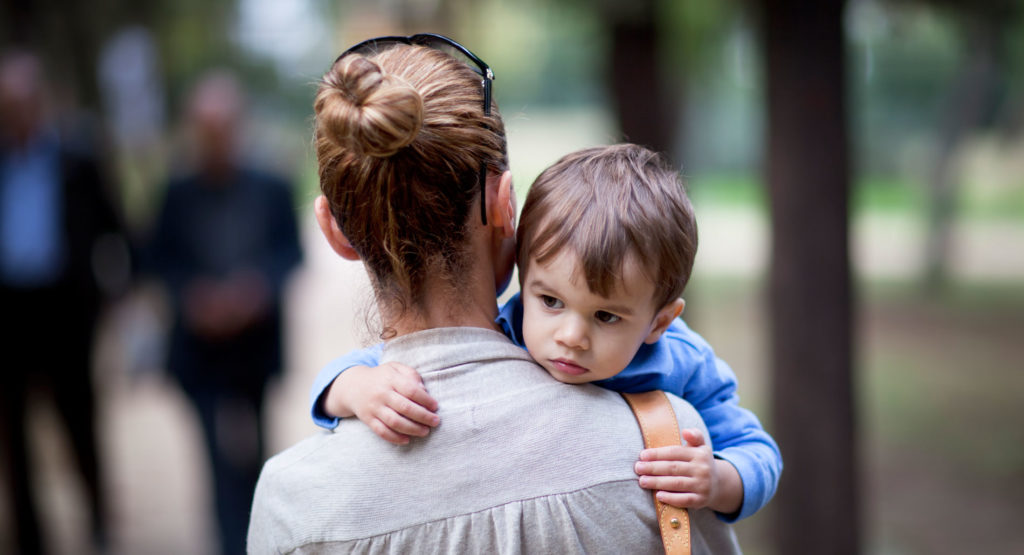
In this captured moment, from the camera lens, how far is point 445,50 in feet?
4.72

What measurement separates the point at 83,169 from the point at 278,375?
1392mm

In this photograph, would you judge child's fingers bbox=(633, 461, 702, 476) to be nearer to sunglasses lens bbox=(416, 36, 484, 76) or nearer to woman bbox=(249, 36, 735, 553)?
woman bbox=(249, 36, 735, 553)

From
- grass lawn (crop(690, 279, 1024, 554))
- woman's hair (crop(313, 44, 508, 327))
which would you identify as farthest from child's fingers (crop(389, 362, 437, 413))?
grass lawn (crop(690, 279, 1024, 554))

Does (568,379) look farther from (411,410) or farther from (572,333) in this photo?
(411,410)

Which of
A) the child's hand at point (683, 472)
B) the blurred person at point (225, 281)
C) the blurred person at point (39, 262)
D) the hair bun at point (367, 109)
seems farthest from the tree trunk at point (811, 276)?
the blurred person at point (39, 262)

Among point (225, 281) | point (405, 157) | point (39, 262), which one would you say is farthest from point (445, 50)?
point (39, 262)

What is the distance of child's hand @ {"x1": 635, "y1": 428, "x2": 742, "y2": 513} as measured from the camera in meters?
1.25

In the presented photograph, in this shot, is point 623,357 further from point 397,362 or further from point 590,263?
point 397,362

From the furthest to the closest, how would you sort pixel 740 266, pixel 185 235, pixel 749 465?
Answer: pixel 740 266 < pixel 185 235 < pixel 749 465

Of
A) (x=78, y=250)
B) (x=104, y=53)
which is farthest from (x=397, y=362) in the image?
(x=104, y=53)

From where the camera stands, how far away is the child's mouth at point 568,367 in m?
1.30

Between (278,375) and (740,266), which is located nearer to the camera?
(278,375)

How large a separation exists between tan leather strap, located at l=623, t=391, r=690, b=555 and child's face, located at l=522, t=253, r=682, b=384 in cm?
7

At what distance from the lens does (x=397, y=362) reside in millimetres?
1344
